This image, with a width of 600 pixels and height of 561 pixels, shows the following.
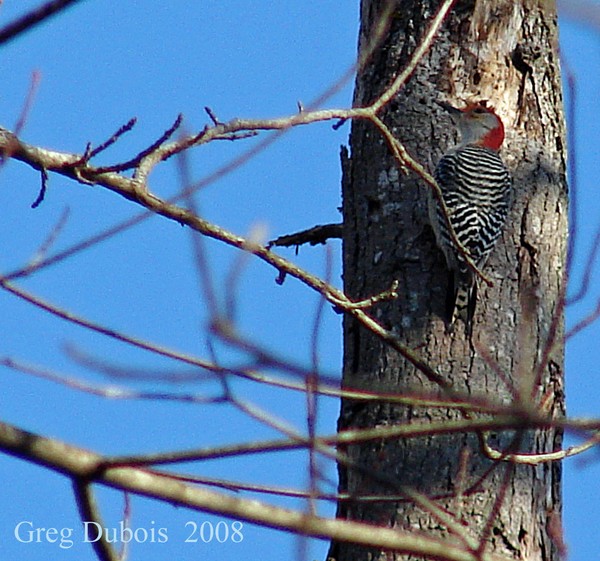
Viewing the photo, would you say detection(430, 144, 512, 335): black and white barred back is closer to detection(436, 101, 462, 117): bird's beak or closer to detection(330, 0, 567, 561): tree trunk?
detection(330, 0, 567, 561): tree trunk

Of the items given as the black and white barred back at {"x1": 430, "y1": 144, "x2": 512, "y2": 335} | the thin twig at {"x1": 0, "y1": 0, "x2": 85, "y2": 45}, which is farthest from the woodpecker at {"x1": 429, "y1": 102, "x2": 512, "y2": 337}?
the thin twig at {"x1": 0, "y1": 0, "x2": 85, "y2": 45}

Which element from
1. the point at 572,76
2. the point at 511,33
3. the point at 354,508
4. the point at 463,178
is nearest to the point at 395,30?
the point at 511,33

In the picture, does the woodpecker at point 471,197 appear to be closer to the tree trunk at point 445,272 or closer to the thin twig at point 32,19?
the tree trunk at point 445,272

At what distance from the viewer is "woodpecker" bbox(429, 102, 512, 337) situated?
4.26 metres

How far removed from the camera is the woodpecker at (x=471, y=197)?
426cm

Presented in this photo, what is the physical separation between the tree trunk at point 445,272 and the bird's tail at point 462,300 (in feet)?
0.09

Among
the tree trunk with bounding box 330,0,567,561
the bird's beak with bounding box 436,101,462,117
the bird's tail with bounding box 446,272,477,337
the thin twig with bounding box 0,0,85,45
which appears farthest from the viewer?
the bird's beak with bounding box 436,101,462,117

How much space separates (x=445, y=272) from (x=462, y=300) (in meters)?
0.24

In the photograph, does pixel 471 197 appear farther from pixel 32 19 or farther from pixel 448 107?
pixel 32 19

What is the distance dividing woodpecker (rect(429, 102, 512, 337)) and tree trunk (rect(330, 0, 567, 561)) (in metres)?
0.06

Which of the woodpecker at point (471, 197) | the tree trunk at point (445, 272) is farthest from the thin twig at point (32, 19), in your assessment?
the woodpecker at point (471, 197)

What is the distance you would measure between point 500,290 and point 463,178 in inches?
54.9

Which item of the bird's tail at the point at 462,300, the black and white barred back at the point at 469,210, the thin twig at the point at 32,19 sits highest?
the black and white barred back at the point at 469,210

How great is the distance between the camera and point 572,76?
2.43 metres
